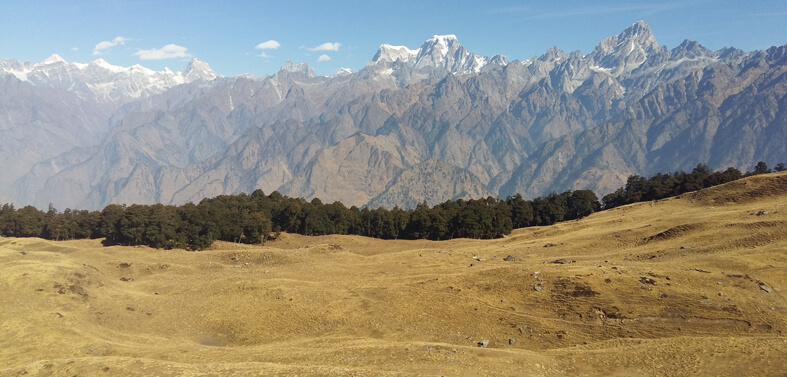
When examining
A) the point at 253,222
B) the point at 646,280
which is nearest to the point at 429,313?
the point at 646,280

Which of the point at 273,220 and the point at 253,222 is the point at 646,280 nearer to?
the point at 253,222

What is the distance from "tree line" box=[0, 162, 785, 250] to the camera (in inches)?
3295

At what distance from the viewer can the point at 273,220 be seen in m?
107

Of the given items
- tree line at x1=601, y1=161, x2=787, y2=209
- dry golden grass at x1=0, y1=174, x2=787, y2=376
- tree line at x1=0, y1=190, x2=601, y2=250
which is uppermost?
tree line at x1=601, y1=161, x2=787, y2=209

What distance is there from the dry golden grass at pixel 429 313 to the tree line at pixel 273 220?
936 inches

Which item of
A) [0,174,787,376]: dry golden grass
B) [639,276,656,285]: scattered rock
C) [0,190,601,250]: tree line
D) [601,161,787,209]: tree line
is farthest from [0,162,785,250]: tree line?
[639,276,656,285]: scattered rock

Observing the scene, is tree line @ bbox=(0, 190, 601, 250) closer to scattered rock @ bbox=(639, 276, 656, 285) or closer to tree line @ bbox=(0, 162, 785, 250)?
tree line @ bbox=(0, 162, 785, 250)

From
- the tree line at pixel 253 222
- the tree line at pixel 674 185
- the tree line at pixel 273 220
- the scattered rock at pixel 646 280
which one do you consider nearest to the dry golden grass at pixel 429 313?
the scattered rock at pixel 646 280

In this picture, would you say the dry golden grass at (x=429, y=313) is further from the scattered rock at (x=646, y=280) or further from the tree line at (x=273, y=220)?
the tree line at (x=273, y=220)

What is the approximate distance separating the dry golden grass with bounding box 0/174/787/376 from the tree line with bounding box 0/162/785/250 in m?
23.8

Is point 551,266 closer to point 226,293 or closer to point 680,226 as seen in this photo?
point 680,226

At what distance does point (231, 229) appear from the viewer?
297 feet

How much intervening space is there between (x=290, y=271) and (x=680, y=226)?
51116 mm

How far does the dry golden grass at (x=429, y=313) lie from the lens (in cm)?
2916
